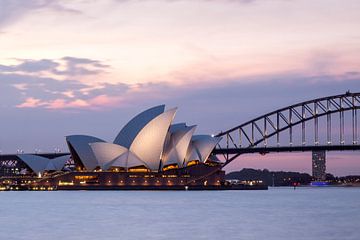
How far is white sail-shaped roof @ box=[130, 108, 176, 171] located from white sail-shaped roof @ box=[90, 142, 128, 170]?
276 cm

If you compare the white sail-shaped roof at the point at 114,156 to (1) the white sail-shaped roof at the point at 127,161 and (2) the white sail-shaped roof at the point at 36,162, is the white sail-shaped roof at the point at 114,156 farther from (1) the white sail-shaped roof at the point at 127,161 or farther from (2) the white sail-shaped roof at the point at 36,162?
(2) the white sail-shaped roof at the point at 36,162

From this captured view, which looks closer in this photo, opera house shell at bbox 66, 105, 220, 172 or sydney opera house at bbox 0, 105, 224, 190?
opera house shell at bbox 66, 105, 220, 172

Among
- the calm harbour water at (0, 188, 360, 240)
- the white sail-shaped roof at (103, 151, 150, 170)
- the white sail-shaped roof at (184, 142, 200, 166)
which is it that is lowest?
the calm harbour water at (0, 188, 360, 240)

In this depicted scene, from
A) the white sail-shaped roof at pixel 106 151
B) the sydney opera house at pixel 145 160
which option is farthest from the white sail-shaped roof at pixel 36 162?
the white sail-shaped roof at pixel 106 151

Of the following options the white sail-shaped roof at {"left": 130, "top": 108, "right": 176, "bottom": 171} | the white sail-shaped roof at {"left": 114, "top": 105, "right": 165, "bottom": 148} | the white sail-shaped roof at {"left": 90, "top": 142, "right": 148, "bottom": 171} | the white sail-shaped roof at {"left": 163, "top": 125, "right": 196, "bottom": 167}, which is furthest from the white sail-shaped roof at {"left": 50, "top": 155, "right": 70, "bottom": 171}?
the white sail-shaped roof at {"left": 163, "top": 125, "right": 196, "bottom": 167}

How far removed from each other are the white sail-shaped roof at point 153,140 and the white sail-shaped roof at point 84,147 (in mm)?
10022

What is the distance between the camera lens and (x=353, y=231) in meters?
53.3

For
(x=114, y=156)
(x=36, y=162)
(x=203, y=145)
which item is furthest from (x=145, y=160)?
(x=36, y=162)

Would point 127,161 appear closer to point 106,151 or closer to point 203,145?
point 106,151

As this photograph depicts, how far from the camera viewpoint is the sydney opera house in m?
129

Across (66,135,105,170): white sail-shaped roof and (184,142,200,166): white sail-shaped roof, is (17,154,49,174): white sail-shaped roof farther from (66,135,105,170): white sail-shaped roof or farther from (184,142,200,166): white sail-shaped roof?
(184,142,200,166): white sail-shaped roof

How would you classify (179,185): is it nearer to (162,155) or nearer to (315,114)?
(162,155)

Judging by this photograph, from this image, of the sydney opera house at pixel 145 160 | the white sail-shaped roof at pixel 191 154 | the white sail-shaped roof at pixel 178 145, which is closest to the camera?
the sydney opera house at pixel 145 160

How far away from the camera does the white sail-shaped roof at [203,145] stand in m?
146
